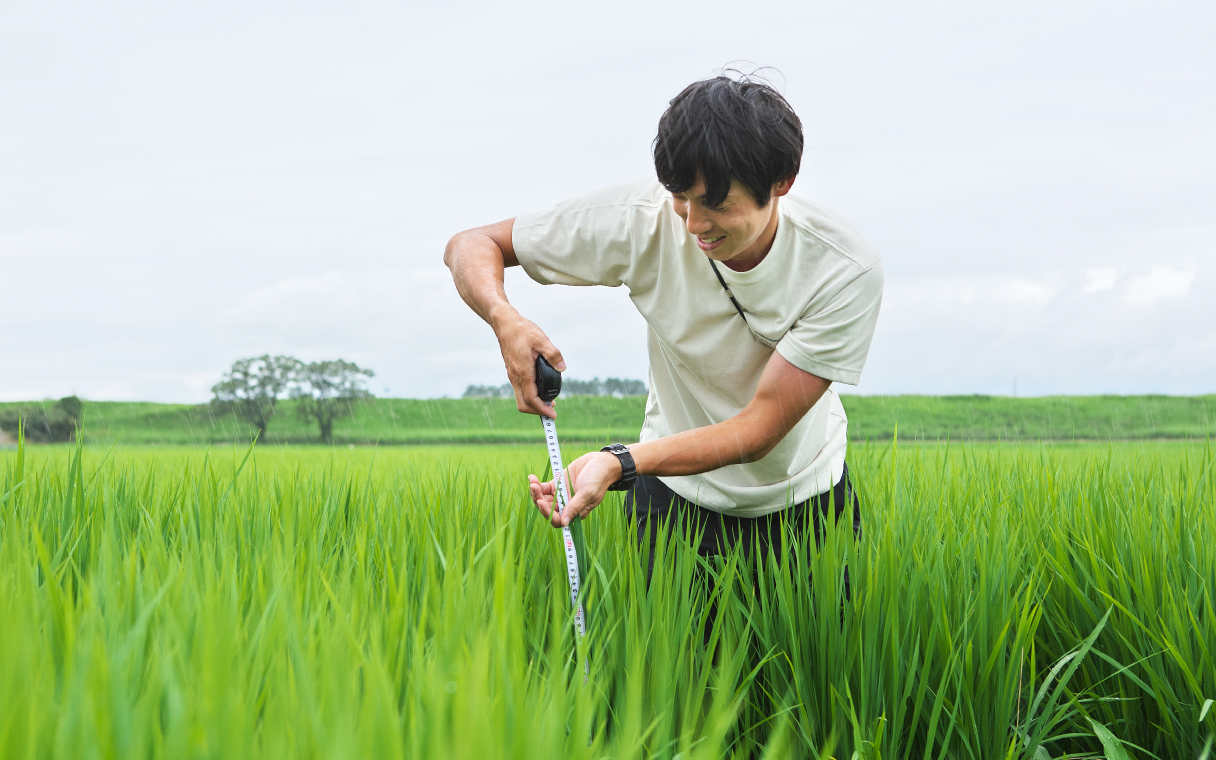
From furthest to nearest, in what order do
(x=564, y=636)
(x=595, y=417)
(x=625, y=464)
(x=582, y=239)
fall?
1. (x=595, y=417)
2. (x=582, y=239)
3. (x=625, y=464)
4. (x=564, y=636)

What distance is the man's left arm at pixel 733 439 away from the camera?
1.91 m

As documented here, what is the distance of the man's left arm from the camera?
1.91m

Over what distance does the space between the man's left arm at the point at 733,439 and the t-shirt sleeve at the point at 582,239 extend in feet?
1.81

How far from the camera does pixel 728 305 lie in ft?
7.27

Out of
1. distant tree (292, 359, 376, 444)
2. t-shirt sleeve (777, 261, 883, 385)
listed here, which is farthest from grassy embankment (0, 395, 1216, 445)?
t-shirt sleeve (777, 261, 883, 385)

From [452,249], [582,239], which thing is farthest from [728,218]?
[452,249]

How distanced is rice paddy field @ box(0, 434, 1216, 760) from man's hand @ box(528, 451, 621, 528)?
0.37 feet

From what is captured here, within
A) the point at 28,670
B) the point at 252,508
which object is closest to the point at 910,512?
the point at 252,508

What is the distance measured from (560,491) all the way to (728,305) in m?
0.74

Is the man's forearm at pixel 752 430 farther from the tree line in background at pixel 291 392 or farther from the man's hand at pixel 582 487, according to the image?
the tree line in background at pixel 291 392

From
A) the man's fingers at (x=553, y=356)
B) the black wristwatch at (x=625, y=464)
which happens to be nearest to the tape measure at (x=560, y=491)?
the man's fingers at (x=553, y=356)

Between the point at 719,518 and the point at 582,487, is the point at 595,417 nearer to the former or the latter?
the point at 719,518

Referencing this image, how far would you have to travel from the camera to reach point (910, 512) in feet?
7.66

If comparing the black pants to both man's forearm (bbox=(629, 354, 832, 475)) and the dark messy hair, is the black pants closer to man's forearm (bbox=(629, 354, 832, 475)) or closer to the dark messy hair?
man's forearm (bbox=(629, 354, 832, 475))
